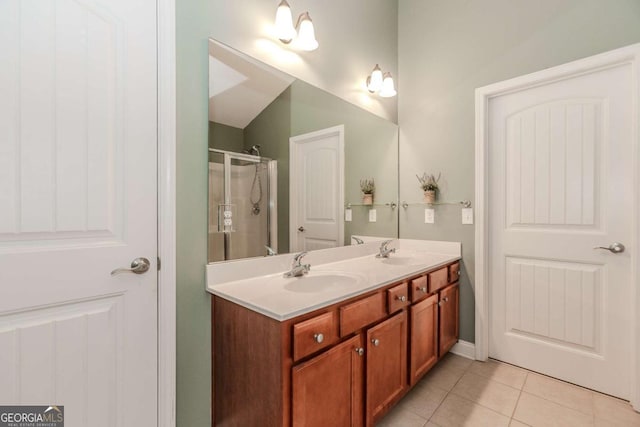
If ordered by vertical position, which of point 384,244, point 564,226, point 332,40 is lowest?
point 384,244

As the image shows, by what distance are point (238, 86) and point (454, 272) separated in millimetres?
1983

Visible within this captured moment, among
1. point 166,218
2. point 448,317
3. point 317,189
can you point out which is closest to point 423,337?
point 448,317

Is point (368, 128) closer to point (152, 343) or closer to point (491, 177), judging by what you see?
point (491, 177)

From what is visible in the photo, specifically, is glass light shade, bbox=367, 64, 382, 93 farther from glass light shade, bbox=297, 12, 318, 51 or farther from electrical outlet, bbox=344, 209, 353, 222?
electrical outlet, bbox=344, 209, 353, 222

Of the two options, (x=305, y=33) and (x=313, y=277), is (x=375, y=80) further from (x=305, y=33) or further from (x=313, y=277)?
(x=313, y=277)

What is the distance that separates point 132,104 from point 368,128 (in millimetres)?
1727

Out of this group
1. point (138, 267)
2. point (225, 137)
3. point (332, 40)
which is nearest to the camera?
point (138, 267)

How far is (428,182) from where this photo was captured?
2.51 metres

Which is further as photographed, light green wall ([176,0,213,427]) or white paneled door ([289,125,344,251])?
white paneled door ([289,125,344,251])

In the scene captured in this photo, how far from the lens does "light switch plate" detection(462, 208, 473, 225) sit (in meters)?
2.29

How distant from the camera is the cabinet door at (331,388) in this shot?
42.9 inches

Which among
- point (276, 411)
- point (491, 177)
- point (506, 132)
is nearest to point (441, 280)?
point (491, 177)

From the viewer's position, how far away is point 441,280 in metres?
2.08

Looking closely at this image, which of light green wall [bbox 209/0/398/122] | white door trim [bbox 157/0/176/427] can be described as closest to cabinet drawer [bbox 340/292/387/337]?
white door trim [bbox 157/0/176/427]
